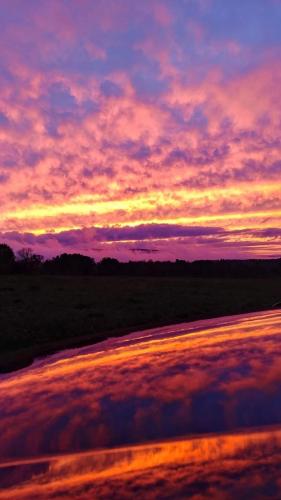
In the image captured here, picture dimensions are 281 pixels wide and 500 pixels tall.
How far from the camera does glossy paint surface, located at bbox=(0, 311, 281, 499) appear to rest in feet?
16.2

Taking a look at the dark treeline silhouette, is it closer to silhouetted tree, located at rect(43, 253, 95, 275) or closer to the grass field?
silhouetted tree, located at rect(43, 253, 95, 275)

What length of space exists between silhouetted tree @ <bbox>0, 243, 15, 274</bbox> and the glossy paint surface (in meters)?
73.5

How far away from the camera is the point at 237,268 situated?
104m

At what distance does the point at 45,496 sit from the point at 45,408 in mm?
3813

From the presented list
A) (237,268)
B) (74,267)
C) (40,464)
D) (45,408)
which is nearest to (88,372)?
(45,408)

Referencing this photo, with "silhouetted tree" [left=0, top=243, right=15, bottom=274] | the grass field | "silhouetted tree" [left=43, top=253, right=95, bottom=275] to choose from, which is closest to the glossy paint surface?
the grass field

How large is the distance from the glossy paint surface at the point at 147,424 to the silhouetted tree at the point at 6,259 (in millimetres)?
73503

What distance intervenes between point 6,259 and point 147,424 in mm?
83866

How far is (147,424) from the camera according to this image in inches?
281

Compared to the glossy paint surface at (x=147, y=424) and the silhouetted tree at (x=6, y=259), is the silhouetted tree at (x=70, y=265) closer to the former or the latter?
the silhouetted tree at (x=6, y=259)

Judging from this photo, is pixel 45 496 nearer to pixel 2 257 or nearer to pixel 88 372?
pixel 88 372

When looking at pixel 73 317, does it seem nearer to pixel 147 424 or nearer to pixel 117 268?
pixel 147 424

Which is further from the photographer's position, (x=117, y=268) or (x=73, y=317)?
(x=117, y=268)

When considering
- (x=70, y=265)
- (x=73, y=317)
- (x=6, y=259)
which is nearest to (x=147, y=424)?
(x=73, y=317)
